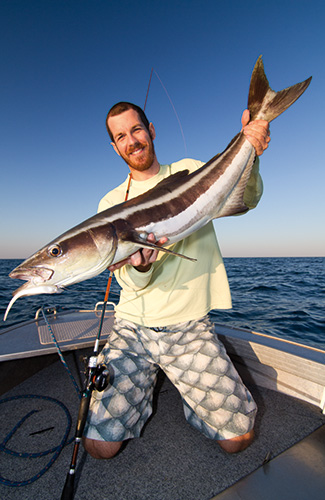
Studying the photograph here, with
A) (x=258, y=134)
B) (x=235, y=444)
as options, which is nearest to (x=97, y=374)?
(x=235, y=444)

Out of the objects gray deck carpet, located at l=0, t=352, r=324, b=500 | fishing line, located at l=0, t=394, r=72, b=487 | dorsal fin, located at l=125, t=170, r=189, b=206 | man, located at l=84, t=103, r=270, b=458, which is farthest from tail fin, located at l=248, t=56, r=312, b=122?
fishing line, located at l=0, t=394, r=72, b=487

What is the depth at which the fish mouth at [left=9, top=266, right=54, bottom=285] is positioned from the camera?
83.7 inches

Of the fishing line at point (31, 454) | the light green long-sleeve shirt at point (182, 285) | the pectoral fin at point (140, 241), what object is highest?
the pectoral fin at point (140, 241)

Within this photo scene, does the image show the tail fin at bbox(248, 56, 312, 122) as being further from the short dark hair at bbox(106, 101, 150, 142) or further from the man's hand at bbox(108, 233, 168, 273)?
the man's hand at bbox(108, 233, 168, 273)

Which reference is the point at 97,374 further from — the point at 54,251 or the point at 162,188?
the point at 162,188

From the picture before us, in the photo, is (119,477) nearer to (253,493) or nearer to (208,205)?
(253,493)

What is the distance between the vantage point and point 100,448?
2684 mm

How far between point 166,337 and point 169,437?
1106mm

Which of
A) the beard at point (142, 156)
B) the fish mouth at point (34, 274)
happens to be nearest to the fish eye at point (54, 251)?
the fish mouth at point (34, 274)

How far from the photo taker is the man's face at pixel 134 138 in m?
3.35

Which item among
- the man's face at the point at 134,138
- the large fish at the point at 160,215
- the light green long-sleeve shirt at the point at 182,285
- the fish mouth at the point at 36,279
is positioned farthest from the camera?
the man's face at the point at 134,138

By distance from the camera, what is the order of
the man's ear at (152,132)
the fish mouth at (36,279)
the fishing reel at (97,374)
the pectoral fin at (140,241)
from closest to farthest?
1. the fish mouth at (36,279)
2. the pectoral fin at (140,241)
3. the fishing reel at (97,374)
4. the man's ear at (152,132)

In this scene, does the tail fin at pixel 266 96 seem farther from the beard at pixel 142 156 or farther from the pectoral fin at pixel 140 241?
the pectoral fin at pixel 140 241

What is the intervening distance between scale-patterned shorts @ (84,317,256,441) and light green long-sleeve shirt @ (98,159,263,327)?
16 cm
